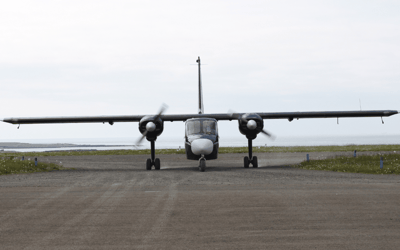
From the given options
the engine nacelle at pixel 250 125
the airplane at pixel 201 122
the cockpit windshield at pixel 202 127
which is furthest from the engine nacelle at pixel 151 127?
the engine nacelle at pixel 250 125

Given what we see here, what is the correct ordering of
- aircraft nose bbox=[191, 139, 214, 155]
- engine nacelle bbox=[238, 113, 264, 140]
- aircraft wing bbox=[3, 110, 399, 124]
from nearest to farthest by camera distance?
aircraft nose bbox=[191, 139, 214, 155], engine nacelle bbox=[238, 113, 264, 140], aircraft wing bbox=[3, 110, 399, 124]

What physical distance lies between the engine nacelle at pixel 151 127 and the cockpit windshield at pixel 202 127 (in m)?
2.04

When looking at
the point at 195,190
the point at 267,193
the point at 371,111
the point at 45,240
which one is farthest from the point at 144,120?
the point at 45,240

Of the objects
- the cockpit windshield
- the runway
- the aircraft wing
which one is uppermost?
the aircraft wing

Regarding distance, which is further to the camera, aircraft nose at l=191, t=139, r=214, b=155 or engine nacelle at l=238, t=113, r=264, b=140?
engine nacelle at l=238, t=113, r=264, b=140

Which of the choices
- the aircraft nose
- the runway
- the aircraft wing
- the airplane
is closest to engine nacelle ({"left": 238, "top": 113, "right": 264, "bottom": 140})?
the airplane

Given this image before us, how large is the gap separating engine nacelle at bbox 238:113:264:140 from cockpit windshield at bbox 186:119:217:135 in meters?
2.26

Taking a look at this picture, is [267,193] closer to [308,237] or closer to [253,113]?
[308,237]

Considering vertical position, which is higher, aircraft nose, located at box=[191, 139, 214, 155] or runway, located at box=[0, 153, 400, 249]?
aircraft nose, located at box=[191, 139, 214, 155]

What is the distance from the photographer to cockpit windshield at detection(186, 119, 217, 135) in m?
25.6

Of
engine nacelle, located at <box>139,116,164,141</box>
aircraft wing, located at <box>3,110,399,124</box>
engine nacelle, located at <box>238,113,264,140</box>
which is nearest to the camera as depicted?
engine nacelle, located at <box>139,116,164,141</box>

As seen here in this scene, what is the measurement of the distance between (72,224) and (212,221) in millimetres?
3273

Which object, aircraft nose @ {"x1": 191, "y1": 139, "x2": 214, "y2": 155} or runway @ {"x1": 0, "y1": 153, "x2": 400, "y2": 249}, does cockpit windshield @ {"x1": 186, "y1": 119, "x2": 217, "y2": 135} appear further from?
runway @ {"x1": 0, "y1": 153, "x2": 400, "y2": 249}

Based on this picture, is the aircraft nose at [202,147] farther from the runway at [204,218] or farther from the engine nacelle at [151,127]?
the runway at [204,218]
